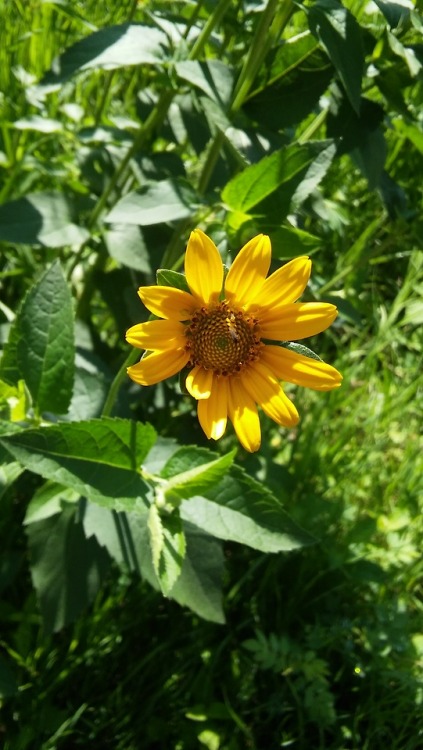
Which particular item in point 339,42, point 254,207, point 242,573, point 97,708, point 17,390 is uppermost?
point 339,42

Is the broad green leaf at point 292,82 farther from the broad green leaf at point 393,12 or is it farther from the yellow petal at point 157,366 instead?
the yellow petal at point 157,366

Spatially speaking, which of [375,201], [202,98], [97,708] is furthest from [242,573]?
[375,201]

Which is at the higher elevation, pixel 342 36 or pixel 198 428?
pixel 342 36

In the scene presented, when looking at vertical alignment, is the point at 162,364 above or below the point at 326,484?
above

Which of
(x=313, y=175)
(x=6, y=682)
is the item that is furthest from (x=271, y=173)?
(x=6, y=682)

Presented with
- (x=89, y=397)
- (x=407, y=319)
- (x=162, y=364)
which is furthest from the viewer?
(x=407, y=319)

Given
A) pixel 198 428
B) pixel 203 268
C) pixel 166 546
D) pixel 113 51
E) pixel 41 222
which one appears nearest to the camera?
pixel 203 268

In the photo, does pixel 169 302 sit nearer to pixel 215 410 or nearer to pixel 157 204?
pixel 215 410

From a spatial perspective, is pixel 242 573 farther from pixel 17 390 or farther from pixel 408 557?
pixel 17 390
